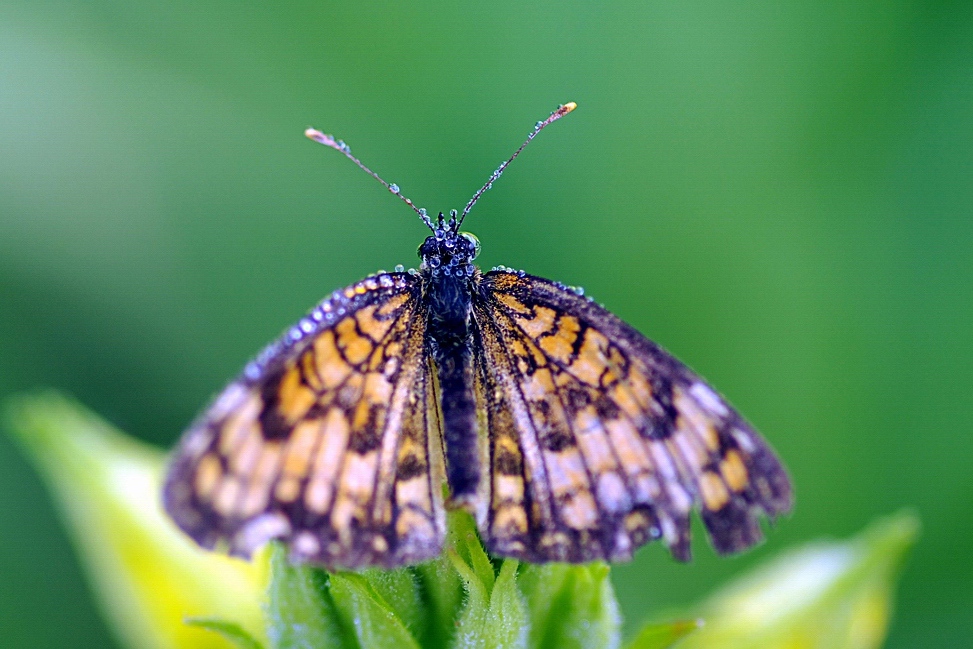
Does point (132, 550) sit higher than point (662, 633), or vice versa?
point (132, 550)

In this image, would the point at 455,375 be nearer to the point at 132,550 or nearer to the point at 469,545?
the point at 469,545

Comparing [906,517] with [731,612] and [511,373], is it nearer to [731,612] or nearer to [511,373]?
[731,612]

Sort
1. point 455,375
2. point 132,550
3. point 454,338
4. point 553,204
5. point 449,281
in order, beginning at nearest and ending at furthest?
point 455,375 < point 454,338 < point 449,281 < point 132,550 < point 553,204

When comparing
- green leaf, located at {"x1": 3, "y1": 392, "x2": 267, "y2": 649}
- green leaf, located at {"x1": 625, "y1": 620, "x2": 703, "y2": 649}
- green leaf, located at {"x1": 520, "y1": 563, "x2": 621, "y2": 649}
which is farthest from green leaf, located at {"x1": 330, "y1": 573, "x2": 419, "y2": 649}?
green leaf, located at {"x1": 3, "y1": 392, "x2": 267, "y2": 649}

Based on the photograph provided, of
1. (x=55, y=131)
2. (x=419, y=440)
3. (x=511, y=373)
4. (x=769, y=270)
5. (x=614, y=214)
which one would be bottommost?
(x=419, y=440)

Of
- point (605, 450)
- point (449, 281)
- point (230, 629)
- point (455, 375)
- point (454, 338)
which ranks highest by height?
point (449, 281)

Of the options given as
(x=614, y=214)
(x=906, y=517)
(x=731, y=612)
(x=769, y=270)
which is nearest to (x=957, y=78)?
(x=769, y=270)

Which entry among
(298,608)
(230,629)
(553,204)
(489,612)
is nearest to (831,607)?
(489,612)
